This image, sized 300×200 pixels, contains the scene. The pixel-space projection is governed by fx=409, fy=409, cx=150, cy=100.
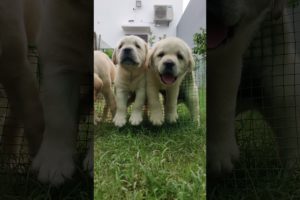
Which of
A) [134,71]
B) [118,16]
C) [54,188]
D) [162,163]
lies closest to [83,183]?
[54,188]

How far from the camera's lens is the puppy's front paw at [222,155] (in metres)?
1.42

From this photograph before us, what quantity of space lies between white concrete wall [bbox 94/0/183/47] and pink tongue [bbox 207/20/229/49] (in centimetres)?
13

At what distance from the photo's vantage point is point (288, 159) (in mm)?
1511

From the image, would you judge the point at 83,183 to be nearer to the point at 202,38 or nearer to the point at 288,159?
the point at 202,38

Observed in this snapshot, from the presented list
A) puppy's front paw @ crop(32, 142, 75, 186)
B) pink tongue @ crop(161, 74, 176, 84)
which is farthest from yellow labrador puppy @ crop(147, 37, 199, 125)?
puppy's front paw @ crop(32, 142, 75, 186)

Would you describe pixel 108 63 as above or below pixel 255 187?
above

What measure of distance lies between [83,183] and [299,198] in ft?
2.55

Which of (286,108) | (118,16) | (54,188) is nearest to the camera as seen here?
(118,16)

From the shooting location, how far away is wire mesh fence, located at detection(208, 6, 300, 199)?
58.1 inches

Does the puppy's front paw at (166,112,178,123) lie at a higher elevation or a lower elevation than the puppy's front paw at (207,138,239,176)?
higher

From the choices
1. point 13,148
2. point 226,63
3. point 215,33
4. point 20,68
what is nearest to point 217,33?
point 215,33

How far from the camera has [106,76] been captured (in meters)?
1.29

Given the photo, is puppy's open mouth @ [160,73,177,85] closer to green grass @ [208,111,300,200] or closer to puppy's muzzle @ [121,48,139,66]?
puppy's muzzle @ [121,48,139,66]

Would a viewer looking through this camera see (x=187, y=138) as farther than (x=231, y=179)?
No
